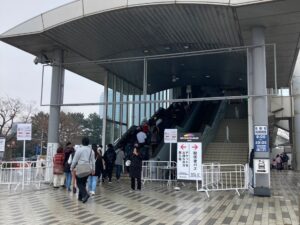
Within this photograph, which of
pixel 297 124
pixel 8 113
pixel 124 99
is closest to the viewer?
pixel 124 99

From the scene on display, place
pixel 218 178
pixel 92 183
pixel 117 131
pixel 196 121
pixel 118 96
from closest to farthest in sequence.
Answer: pixel 92 183
pixel 218 178
pixel 118 96
pixel 117 131
pixel 196 121

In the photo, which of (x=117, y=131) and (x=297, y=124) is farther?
(x=297, y=124)

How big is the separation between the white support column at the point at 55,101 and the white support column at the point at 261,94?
8027mm

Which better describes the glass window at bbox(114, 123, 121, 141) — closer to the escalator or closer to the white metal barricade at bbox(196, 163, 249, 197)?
the escalator

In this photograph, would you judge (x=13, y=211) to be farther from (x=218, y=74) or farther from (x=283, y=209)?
(x=218, y=74)

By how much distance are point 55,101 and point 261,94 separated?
8.35m

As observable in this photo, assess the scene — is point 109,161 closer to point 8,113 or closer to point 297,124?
point 297,124

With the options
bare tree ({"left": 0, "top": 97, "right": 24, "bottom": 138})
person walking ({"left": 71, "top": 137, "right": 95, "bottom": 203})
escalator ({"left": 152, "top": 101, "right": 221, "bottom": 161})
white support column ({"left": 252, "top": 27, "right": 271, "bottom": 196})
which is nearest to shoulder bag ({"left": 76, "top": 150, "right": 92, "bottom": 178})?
person walking ({"left": 71, "top": 137, "right": 95, "bottom": 203})

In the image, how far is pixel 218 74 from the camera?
2342cm

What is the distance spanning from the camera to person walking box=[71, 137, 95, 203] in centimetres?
973

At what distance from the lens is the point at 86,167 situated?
9.77 metres

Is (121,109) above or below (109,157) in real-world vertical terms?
above

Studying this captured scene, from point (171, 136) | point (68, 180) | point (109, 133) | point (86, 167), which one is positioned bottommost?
point (68, 180)

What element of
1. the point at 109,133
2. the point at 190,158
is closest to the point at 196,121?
the point at 109,133
